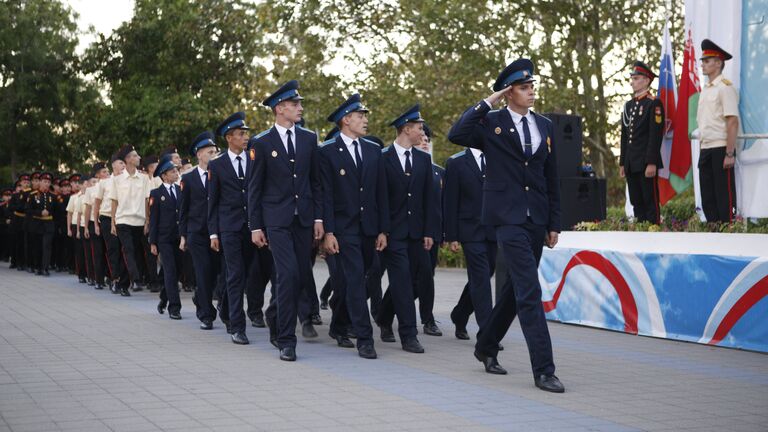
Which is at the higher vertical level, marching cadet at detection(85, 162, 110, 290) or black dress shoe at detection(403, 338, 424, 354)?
marching cadet at detection(85, 162, 110, 290)

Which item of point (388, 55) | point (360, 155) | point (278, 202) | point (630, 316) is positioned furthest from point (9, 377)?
point (388, 55)

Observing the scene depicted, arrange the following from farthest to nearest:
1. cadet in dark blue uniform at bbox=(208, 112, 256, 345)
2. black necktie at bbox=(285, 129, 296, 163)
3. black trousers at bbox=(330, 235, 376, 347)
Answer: cadet in dark blue uniform at bbox=(208, 112, 256, 345) → black necktie at bbox=(285, 129, 296, 163) → black trousers at bbox=(330, 235, 376, 347)

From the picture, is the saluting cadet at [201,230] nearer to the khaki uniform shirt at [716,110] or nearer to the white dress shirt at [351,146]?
the white dress shirt at [351,146]

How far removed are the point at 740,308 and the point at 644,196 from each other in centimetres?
373

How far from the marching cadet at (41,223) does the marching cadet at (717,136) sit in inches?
649

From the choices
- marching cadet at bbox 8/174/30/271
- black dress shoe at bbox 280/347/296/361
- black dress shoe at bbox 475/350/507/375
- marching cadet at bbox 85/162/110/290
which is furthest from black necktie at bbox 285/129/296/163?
marching cadet at bbox 8/174/30/271

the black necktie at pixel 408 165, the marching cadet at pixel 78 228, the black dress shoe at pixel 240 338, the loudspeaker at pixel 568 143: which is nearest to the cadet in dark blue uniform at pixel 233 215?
the black dress shoe at pixel 240 338

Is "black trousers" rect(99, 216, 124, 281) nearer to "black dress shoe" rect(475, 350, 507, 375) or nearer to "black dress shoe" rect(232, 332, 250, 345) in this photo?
"black dress shoe" rect(232, 332, 250, 345)

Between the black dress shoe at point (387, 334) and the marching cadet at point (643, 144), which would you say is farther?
the marching cadet at point (643, 144)

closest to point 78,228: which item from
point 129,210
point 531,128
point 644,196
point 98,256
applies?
point 98,256

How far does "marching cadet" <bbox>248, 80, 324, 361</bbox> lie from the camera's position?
9867 millimetres

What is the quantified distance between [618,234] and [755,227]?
1.48 m

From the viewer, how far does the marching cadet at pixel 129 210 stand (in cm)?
1731

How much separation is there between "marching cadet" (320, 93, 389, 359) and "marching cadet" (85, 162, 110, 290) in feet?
29.1
